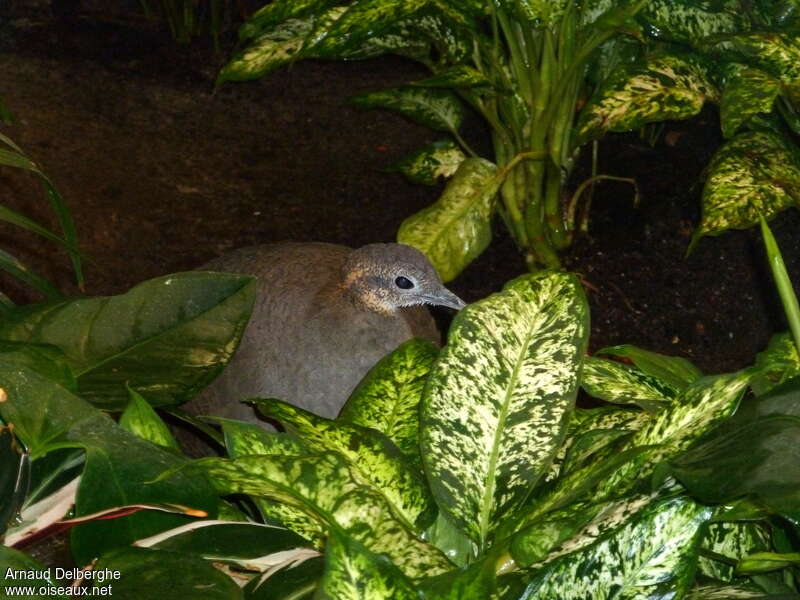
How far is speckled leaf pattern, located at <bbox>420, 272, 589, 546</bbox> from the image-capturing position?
92cm

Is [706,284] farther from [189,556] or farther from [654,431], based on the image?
[189,556]

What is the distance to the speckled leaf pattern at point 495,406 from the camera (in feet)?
3.01

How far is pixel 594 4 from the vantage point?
104 inches

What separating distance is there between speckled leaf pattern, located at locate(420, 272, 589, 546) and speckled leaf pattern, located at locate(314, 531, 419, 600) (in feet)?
0.77

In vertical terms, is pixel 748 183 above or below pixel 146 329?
below

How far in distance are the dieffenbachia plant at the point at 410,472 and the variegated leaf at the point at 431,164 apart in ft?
6.39

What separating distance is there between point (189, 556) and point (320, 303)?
120 centimetres

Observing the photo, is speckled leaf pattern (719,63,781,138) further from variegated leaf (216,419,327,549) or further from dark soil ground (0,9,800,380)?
variegated leaf (216,419,327,549)

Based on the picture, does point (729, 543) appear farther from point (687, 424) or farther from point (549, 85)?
point (549, 85)

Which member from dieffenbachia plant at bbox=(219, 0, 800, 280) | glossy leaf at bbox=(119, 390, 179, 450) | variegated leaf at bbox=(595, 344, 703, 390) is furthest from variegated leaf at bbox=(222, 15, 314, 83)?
glossy leaf at bbox=(119, 390, 179, 450)

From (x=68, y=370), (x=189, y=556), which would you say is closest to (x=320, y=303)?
(x=68, y=370)

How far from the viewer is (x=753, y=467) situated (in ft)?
2.37

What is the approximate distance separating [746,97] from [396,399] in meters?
1.33

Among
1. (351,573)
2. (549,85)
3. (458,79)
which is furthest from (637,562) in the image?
(549,85)
